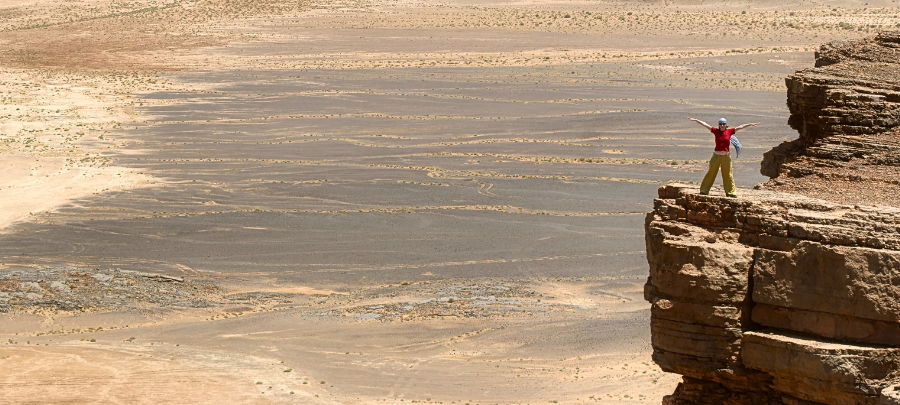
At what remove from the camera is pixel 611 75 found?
61562 millimetres

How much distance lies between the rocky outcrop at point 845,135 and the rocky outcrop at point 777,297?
183 centimetres

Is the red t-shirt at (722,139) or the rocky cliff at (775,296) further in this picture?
the red t-shirt at (722,139)

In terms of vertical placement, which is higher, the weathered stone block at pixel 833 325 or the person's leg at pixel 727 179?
the person's leg at pixel 727 179

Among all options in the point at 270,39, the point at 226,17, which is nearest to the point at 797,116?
the point at 270,39

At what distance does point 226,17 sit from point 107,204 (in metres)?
55.1

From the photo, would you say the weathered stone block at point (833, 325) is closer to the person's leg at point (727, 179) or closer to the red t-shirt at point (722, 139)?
the person's leg at point (727, 179)

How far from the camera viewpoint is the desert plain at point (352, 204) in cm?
2181

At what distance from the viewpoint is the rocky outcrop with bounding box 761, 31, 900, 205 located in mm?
13133

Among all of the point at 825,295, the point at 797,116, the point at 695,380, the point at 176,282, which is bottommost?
the point at 176,282

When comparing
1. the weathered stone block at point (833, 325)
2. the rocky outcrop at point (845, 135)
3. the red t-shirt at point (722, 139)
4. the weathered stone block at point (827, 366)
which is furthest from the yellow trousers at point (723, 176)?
the weathered stone block at point (827, 366)

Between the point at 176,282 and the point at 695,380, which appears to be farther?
the point at 176,282

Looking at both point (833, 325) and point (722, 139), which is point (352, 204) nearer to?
point (722, 139)

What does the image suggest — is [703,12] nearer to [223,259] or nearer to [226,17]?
[226,17]

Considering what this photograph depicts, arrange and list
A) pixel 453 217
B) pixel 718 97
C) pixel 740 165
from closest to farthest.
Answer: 1. pixel 453 217
2. pixel 740 165
3. pixel 718 97
